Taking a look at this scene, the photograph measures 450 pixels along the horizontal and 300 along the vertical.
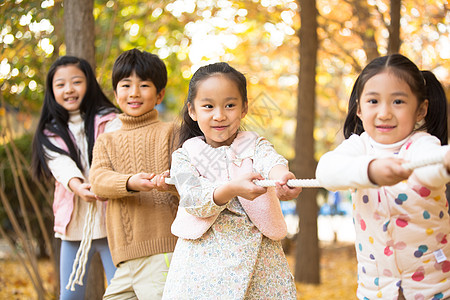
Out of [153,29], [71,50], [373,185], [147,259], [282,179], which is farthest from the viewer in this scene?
[153,29]

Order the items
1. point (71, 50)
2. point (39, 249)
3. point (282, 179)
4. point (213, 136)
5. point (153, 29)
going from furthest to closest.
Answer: point (39, 249) < point (153, 29) < point (71, 50) < point (213, 136) < point (282, 179)

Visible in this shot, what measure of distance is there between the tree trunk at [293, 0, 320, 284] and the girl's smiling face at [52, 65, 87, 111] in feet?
9.78

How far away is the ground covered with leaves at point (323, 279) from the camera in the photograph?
5.59 metres

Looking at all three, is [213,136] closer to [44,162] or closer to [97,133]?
[97,133]

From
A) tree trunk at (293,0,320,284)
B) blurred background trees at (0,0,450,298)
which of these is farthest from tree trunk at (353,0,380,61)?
tree trunk at (293,0,320,284)

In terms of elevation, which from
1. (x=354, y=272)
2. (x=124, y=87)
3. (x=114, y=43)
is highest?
(x=114, y=43)

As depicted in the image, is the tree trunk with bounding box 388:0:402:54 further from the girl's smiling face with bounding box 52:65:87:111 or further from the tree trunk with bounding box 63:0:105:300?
the girl's smiling face with bounding box 52:65:87:111

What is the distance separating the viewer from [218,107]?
213cm

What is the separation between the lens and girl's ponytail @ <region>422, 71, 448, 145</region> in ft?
6.58

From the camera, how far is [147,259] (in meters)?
2.65

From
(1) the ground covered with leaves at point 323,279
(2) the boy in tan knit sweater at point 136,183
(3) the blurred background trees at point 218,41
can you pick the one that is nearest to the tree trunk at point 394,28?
(3) the blurred background trees at point 218,41

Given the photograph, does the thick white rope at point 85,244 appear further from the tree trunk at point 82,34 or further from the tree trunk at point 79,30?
the tree trunk at point 79,30

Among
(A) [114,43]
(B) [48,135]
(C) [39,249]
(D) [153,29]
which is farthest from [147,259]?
(C) [39,249]

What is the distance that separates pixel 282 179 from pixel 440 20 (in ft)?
16.6
